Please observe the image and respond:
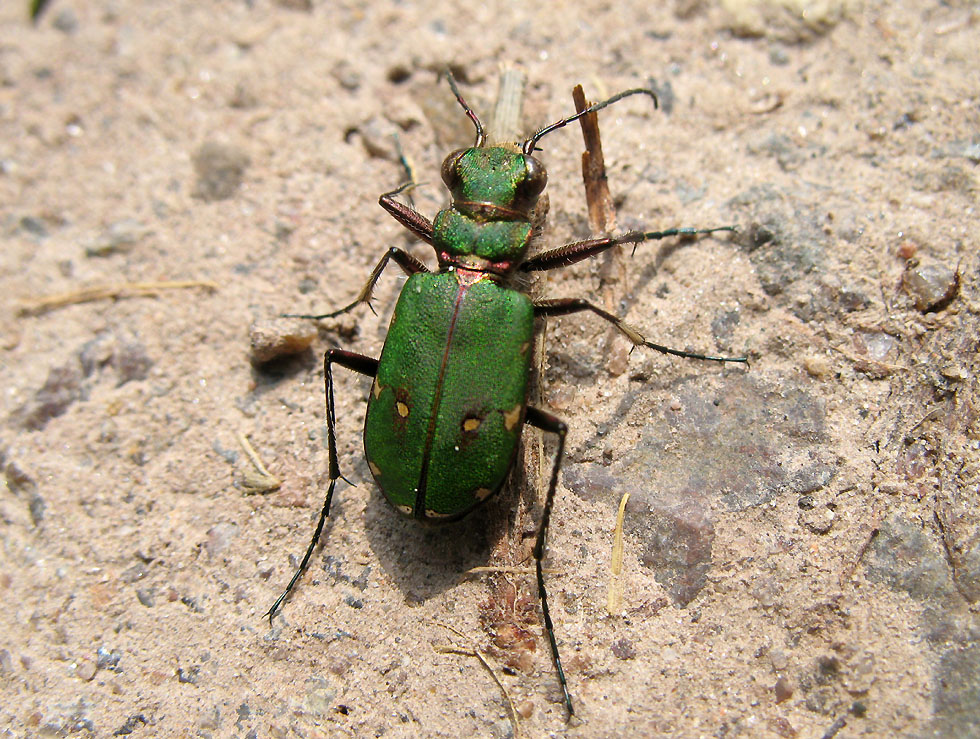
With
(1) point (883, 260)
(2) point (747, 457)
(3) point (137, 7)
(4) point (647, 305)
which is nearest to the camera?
(2) point (747, 457)

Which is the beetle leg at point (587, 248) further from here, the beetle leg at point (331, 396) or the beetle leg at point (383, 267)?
the beetle leg at point (331, 396)

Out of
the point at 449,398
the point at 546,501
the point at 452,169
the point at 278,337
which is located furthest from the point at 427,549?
the point at 452,169

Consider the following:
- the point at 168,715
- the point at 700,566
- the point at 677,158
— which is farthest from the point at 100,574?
the point at 677,158

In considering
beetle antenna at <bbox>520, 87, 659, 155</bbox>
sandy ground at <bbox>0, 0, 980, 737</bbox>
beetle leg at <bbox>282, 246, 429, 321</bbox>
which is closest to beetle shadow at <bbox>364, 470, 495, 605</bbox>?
sandy ground at <bbox>0, 0, 980, 737</bbox>

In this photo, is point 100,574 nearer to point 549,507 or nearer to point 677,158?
point 549,507

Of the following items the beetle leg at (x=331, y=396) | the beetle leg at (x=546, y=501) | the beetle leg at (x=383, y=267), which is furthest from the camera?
the beetle leg at (x=383, y=267)

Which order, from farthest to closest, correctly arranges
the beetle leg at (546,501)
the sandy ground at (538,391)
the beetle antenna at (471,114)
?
the beetle antenna at (471,114) < the beetle leg at (546,501) < the sandy ground at (538,391)

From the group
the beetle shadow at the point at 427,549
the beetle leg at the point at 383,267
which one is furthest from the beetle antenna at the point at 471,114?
the beetle shadow at the point at 427,549

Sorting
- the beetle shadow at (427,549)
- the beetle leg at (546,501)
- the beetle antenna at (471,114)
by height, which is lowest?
the beetle shadow at (427,549)
